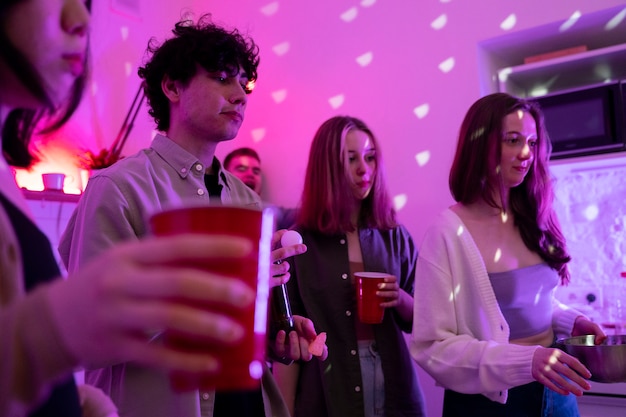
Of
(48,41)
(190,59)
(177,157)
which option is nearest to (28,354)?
(48,41)

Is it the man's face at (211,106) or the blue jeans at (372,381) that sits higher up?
the man's face at (211,106)

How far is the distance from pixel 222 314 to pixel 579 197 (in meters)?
2.28

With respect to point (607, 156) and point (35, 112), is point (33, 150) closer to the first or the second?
point (35, 112)

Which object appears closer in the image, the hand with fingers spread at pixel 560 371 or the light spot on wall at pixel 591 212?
the hand with fingers spread at pixel 560 371

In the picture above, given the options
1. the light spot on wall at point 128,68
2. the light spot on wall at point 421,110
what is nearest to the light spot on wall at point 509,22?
the light spot on wall at point 421,110

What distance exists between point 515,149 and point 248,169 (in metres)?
1.43

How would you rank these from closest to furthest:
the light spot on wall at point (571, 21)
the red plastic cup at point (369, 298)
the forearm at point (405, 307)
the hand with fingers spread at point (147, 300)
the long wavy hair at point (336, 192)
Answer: the hand with fingers spread at point (147, 300)
the red plastic cup at point (369, 298)
the forearm at point (405, 307)
the long wavy hair at point (336, 192)
the light spot on wall at point (571, 21)

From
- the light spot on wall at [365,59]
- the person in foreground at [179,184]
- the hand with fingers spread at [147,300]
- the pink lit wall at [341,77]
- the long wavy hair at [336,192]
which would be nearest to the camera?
the hand with fingers spread at [147,300]

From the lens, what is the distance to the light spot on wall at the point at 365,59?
250 centimetres

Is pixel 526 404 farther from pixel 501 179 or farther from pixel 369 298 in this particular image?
pixel 501 179

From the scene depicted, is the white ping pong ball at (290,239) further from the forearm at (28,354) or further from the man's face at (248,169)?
the man's face at (248,169)

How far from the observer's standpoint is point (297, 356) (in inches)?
42.5

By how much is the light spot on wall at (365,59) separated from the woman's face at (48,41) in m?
2.19

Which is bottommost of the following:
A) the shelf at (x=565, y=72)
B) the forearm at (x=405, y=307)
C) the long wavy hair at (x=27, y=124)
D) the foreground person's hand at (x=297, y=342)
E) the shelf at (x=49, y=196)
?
the forearm at (x=405, y=307)
